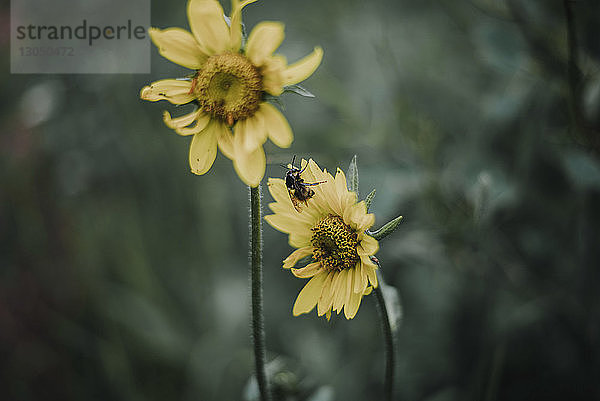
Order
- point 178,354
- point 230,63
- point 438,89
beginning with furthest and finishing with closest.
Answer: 1. point 438,89
2. point 178,354
3. point 230,63

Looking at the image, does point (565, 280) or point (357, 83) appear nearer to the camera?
point (565, 280)

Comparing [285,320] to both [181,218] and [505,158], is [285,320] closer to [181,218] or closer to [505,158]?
[181,218]

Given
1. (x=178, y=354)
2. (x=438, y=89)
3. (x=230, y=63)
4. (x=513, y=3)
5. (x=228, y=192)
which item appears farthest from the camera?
(x=228, y=192)

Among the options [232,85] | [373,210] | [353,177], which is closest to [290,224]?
[353,177]

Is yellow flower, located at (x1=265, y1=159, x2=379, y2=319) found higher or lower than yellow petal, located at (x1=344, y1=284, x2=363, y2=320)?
higher

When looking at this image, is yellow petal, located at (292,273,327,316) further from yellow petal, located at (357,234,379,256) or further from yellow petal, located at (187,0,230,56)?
yellow petal, located at (187,0,230,56)

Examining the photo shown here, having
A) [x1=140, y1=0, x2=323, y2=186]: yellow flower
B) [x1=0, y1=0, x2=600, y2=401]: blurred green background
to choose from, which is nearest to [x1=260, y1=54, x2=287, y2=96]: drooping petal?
[x1=140, y1=0, x2=323, y2=186]: yellow flower

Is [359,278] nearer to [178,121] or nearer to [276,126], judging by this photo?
[276,126]

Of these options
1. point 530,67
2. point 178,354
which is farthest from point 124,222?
point 530,67
